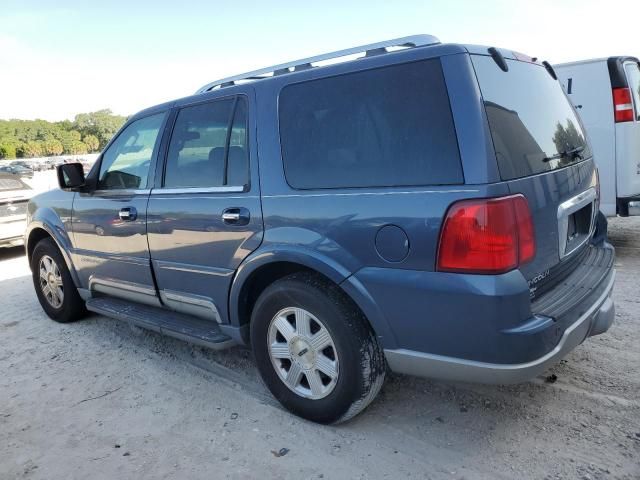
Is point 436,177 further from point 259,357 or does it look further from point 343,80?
point 259,357

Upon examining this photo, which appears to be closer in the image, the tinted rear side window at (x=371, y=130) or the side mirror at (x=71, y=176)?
the tinted rear side window at (x=371, y=130)

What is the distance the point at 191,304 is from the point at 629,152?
16.5 feet

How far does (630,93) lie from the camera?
5.73 meters

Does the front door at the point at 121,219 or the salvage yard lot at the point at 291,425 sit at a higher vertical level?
the front door at the point at 121,219

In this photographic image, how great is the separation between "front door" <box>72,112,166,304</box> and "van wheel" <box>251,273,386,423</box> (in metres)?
1.23

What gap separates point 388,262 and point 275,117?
1125 millimetres

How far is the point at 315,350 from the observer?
2.75 metres

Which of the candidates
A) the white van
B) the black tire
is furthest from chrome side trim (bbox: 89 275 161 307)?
the white van

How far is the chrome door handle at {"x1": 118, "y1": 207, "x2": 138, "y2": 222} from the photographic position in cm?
370

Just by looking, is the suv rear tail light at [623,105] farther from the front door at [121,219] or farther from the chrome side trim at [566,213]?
the front door at [121,219]

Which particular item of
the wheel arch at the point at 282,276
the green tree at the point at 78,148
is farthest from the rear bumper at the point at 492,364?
the green tree at the point at 78,148

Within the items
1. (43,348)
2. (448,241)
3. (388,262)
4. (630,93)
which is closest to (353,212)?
(388,262)

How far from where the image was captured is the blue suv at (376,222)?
7.25ft

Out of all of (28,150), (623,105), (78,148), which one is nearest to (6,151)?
(28,150)
